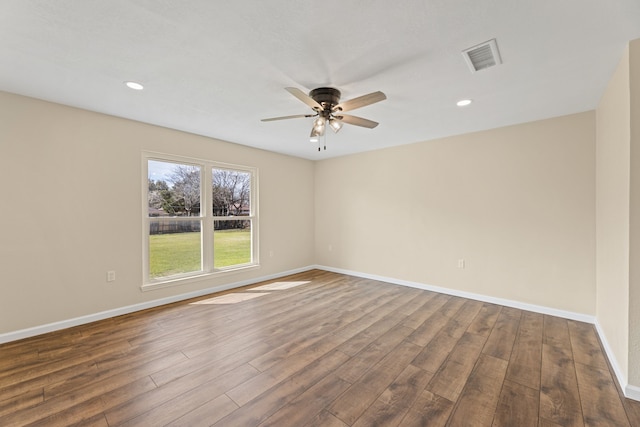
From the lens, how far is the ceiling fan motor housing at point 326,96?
7.80 ft

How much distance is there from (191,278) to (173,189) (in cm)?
137

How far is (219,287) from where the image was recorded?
13.8 ft

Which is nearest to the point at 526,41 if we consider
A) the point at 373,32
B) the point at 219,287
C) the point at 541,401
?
the point at 373,32

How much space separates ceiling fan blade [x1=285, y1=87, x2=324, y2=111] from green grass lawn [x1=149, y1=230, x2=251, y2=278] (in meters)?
2.87

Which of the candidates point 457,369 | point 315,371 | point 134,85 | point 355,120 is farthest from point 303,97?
point 457,369

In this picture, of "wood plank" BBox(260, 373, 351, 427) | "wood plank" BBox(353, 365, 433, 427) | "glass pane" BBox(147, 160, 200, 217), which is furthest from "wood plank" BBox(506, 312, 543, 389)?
"glass pane" BBox(147, 160, 200, 217)

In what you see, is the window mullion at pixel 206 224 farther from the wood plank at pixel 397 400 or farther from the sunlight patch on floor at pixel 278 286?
the wood plank at pixel 397 400

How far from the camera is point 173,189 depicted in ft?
12.5

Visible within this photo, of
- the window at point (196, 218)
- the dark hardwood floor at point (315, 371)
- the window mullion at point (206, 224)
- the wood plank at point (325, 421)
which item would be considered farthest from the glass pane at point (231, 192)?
the wood plank at point (325, 421)

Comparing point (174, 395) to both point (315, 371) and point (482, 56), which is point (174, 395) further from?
point (482, 56)

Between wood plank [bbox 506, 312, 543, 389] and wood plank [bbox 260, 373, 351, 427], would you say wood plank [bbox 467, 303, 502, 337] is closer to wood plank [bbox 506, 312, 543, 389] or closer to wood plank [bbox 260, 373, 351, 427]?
wood plank [bbox 506, 312, 543, 389]

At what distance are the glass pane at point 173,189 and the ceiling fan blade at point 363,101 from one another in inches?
108

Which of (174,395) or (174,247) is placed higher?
(174,247)

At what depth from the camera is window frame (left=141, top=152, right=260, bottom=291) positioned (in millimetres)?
3471
